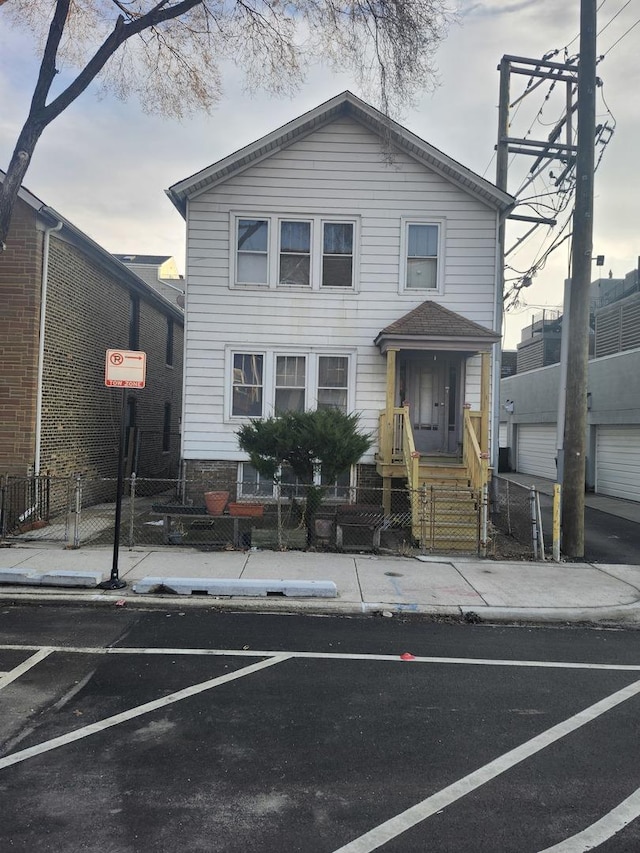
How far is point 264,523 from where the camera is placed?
1176 centimetres

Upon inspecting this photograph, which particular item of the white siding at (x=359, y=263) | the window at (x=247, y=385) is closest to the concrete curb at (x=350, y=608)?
the white siding at (x=359, y=263)

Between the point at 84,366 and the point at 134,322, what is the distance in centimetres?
390

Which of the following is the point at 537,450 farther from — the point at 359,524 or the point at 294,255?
the point at 359,524

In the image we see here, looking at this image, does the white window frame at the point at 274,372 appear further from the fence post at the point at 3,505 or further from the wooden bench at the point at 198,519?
the fence post at the point at 3,505

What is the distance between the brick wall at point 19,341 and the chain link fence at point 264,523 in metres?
0.73

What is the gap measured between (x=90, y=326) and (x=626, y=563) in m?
12.6

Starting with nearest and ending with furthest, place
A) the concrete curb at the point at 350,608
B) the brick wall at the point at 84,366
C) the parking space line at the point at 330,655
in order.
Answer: the parking space line at the point at 330,655 < the concrete curb at the point at 350,608 < the brick wall at the point at 84,366

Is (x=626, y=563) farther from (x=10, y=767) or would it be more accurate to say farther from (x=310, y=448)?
(x=10, y=767)

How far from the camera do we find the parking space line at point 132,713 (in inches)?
147

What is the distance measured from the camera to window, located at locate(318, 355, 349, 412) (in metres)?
13.1

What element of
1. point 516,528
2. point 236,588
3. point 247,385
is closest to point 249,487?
point 247,385

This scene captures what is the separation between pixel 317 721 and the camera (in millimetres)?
4250

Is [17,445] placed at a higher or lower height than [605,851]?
higher

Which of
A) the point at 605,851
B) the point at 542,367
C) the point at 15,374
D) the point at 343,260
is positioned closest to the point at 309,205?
the point at 343,260
